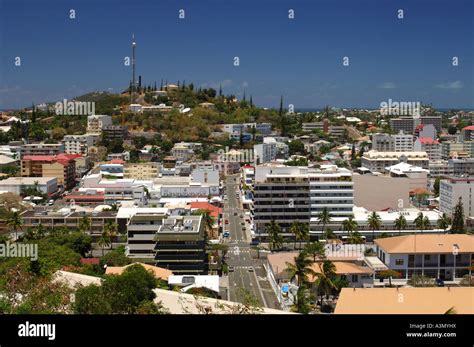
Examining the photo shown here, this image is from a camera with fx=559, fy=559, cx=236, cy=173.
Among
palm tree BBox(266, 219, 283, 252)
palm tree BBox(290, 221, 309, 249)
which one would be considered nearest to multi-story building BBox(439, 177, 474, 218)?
palm tree BBox(290, 221, 309, 249)

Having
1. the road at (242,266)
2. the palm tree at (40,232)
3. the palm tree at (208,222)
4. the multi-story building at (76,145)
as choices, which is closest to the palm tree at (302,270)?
the road at (242,266)

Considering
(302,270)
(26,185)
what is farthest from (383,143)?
(302,270)

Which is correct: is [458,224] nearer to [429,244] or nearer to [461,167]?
[429,244]

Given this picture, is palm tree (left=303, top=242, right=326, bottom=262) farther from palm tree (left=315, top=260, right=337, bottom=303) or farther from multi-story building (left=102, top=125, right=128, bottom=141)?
multi-story building (left=102, top=125, right=128, bottom=141)

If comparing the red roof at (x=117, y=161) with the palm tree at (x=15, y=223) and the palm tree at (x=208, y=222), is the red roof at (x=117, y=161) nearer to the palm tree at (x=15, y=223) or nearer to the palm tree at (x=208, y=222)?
the palm tree at (x=15, y=223)

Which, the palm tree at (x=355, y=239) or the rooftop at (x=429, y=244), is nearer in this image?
the rooftop at (x=429, y=244)

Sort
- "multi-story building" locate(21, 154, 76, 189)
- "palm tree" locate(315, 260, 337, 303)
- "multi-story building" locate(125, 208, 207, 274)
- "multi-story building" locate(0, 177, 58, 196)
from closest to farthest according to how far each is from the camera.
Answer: "palm tree" locate(315, 260, 337, 303) < "multi-story building" locate(125, 208, 207, 274) < "multi-story building" locate(0, 177, 58, 196) < "multi-story building" locate(21, 154, 76, 189)

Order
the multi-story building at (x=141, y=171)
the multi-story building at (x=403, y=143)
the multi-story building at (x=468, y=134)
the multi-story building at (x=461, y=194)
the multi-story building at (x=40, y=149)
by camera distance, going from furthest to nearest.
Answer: the multi-story building at (x=468, y=134) < the multi-story building at (x=403, y=143) < the multi-story building at (x=40, y=149) < the multi-story building at (x=141, y=171) < the multi-story building at (x=461, y=194)
